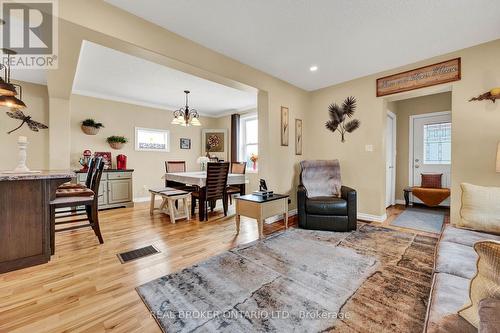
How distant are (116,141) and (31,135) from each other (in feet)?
4.43

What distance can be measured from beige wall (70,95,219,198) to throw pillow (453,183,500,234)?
5.78 metres

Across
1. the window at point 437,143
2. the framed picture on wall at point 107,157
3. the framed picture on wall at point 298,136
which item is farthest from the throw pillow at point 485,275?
the framed picture on wall at point 107,157

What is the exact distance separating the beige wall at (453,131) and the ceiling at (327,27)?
14.9 inches

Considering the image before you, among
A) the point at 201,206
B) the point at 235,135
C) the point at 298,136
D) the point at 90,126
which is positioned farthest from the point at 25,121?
the point at 298,136

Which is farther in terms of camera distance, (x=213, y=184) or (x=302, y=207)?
(x=213, y=184)

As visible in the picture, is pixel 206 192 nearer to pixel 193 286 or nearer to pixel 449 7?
pixel 193 286

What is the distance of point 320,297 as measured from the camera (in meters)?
1.63

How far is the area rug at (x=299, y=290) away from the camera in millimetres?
1386

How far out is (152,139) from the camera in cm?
570

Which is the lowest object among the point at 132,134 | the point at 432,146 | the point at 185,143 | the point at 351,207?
the point at 351,207

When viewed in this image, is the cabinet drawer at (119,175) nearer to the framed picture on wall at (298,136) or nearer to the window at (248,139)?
the window at (248,139)

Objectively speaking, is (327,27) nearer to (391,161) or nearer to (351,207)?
(351,207)

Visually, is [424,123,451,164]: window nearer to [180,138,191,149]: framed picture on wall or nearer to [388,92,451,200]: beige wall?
[388,92,451,200]: beige wall

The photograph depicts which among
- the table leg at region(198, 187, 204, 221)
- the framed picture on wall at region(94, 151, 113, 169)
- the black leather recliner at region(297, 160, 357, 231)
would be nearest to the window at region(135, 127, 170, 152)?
the framed picture on wall at region(94, 151, 113, 169)
